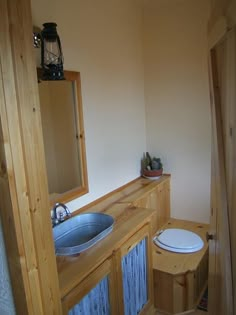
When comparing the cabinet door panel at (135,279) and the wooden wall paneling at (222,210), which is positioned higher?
the wooden wall paneling at (222,210)

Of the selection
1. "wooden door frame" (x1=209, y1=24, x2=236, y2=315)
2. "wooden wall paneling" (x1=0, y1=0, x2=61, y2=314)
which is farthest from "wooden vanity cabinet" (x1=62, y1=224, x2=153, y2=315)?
"wooden door frame" (x1=209, y1=24, x2=236, y2=315)

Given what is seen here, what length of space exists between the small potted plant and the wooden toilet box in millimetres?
932

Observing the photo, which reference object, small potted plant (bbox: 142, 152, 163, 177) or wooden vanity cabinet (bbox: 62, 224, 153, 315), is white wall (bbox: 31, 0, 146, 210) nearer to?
small potted plant (bbox: 142, 152, 163, 177)

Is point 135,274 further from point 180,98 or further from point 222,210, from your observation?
point 180,98

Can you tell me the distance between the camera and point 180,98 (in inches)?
114

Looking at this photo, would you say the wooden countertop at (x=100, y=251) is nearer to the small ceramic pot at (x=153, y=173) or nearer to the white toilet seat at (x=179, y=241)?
the white toilet seat at (x=179, y=241)

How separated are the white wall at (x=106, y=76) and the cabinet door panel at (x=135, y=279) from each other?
0.59 m

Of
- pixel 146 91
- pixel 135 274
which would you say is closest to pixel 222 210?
pixel 135 274

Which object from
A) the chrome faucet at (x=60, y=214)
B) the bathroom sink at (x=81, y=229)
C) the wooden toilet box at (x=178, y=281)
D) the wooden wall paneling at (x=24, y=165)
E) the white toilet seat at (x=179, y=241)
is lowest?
the wooden toilet box at (x=178, y=281)

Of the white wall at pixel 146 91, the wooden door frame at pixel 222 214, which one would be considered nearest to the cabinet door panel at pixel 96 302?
the wooden door frame at pixel 222 214

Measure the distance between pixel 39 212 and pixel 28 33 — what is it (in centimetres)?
56

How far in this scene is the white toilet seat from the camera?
2387 millimetres

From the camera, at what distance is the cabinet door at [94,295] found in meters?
1.27

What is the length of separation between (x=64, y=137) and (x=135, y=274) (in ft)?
3.62
